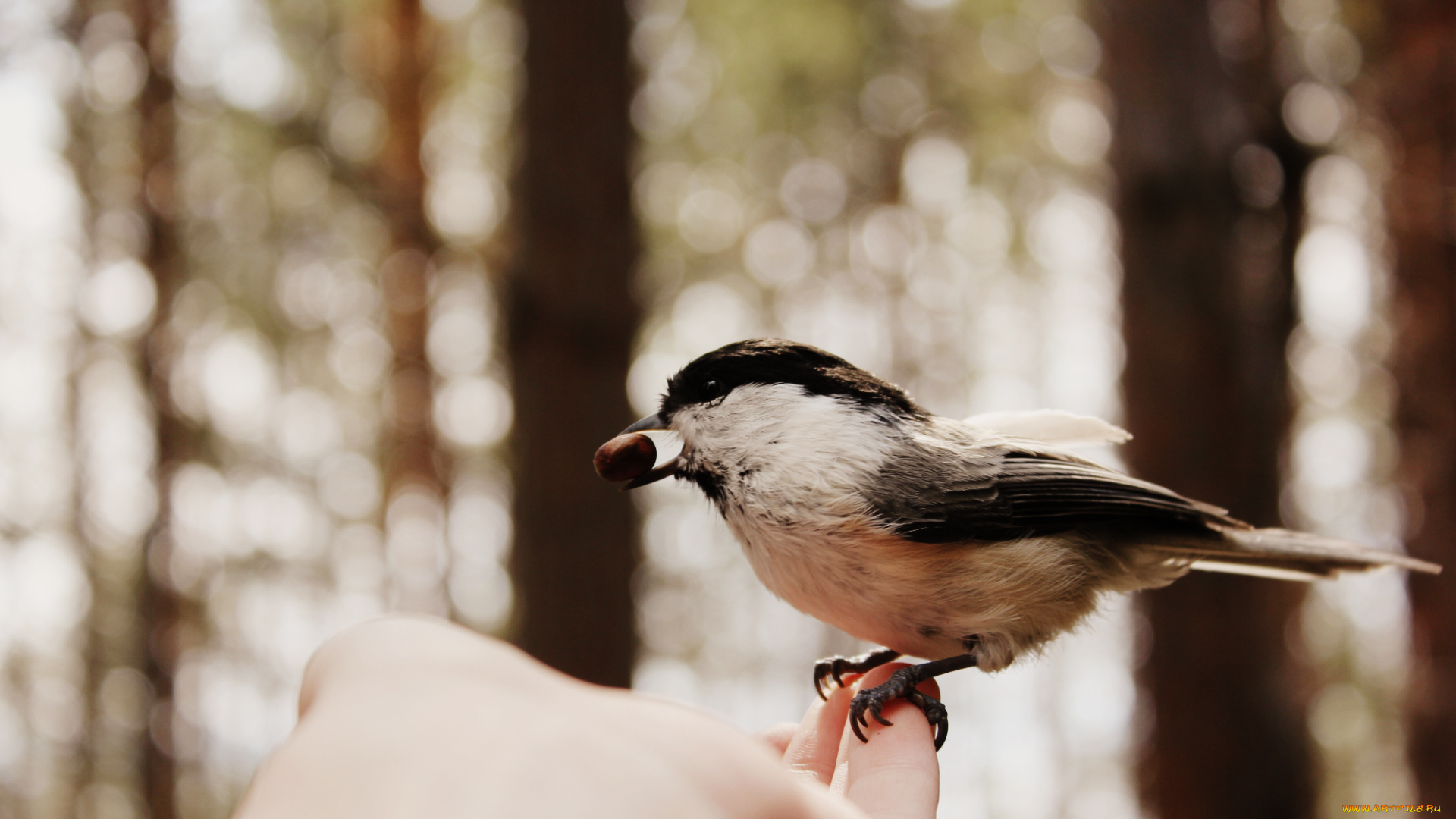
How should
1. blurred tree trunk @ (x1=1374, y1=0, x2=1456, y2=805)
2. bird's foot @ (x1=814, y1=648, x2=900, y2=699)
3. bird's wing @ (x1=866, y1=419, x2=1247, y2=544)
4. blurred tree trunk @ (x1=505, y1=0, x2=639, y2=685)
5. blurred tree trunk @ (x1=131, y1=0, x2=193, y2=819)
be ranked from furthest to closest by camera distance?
1. blurred tree trunk @ (x1=131, y1=0, x2=193, y2=819)
2. blurred tree trunk @ (x1=1374, y1=0, x2=1456, y2=805)
3. blurred tree trunk @ (x1=505, y1=0, x2=639, y2=685)
4. bird's foot @ (x1=814, y1=648, x2=900, y2=699)
5. bird's wing @ (x1=866, y1=419, x2=1247, y2=544)

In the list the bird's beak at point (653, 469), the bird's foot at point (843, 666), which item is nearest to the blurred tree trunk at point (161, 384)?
the bird's beak at point (653, 469)

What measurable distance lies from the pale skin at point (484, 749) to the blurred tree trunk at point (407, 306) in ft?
11.2

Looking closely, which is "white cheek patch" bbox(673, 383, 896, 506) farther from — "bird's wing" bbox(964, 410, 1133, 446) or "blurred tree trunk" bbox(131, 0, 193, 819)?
"blurred tree trunk" bbox(131, 0, 193, 819)

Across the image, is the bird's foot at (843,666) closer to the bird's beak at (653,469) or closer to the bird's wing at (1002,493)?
the bird's wing at (1002,493)

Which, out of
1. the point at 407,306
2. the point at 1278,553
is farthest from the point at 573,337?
the point at 407,306

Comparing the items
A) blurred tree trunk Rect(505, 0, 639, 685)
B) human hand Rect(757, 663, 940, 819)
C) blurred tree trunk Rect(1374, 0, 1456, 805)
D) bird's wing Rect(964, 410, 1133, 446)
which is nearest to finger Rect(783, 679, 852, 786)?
human hand Rect(757, 663, 940, 819)

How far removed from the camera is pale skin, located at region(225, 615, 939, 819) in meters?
0.50

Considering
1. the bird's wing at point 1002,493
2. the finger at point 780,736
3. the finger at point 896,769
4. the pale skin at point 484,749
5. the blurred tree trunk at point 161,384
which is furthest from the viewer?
the blurred tree trunk at point 161,384

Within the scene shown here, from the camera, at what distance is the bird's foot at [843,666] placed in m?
1.11

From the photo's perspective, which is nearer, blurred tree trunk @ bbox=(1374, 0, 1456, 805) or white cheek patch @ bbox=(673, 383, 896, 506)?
white cheek patch @ bbox=(673, 383, 896, 506)

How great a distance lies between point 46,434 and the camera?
523 centimetres

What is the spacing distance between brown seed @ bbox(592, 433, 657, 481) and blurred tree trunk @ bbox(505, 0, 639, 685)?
0.86 meters

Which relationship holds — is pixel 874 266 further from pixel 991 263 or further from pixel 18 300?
pixel 18 300

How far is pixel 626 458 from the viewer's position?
3.18 ft
